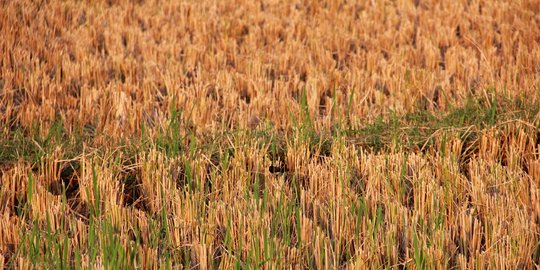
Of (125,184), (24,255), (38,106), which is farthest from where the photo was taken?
(38,106)

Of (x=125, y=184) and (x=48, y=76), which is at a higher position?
(x=48, y=76)

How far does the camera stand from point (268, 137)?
303 cm

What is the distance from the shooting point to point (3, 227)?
2.26 meters

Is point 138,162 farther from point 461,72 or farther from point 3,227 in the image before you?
point 461,72

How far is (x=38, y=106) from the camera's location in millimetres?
3418

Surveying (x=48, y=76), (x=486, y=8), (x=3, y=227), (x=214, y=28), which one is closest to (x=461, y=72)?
(x=486, y=8)

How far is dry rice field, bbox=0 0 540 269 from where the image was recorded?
86.6 inches

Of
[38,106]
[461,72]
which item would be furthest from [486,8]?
[38,106]

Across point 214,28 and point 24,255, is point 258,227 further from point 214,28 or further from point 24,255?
point 214,28

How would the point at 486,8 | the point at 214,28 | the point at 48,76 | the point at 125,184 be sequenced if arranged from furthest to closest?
the point at 486,8 → the point at 214,28 → the point at 48,76 → the point at 125,184

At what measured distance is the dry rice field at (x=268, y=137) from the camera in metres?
2.20

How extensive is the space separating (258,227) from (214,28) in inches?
101

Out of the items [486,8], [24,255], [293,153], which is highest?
[486,8]

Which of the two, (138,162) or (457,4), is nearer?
(138,162)
